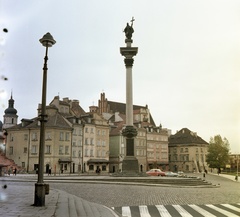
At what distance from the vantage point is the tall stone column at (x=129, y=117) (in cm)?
3900

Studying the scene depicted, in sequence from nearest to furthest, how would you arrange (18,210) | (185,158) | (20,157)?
(18,210), (20,157), (185,158)

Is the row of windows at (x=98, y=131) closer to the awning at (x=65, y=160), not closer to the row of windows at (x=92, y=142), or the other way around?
the row of windows at (x=92, y=142)

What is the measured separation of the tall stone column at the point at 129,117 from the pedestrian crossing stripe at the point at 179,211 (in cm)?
2197

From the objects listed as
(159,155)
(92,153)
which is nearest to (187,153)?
(159,155)

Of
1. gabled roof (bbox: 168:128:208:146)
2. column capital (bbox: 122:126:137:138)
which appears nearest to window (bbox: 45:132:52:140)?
column capital (bbox: 122:126:137:138)

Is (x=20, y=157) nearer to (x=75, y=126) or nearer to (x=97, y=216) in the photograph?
(x=75, y=126)

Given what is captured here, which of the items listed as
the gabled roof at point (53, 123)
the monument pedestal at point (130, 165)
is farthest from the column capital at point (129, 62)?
the gabled roof at point (53, 123)

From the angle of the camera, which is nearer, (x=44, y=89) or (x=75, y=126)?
(x=44, y=89)

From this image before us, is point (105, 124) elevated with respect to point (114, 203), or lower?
elevated

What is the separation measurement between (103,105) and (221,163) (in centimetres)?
3832

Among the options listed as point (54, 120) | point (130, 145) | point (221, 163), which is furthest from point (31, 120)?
point (221, 163)

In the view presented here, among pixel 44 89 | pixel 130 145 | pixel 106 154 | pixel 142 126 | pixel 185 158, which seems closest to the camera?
pixel 44 89

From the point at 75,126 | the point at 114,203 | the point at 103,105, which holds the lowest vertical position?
the point at 114,203

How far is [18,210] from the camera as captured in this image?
38.7 feet
